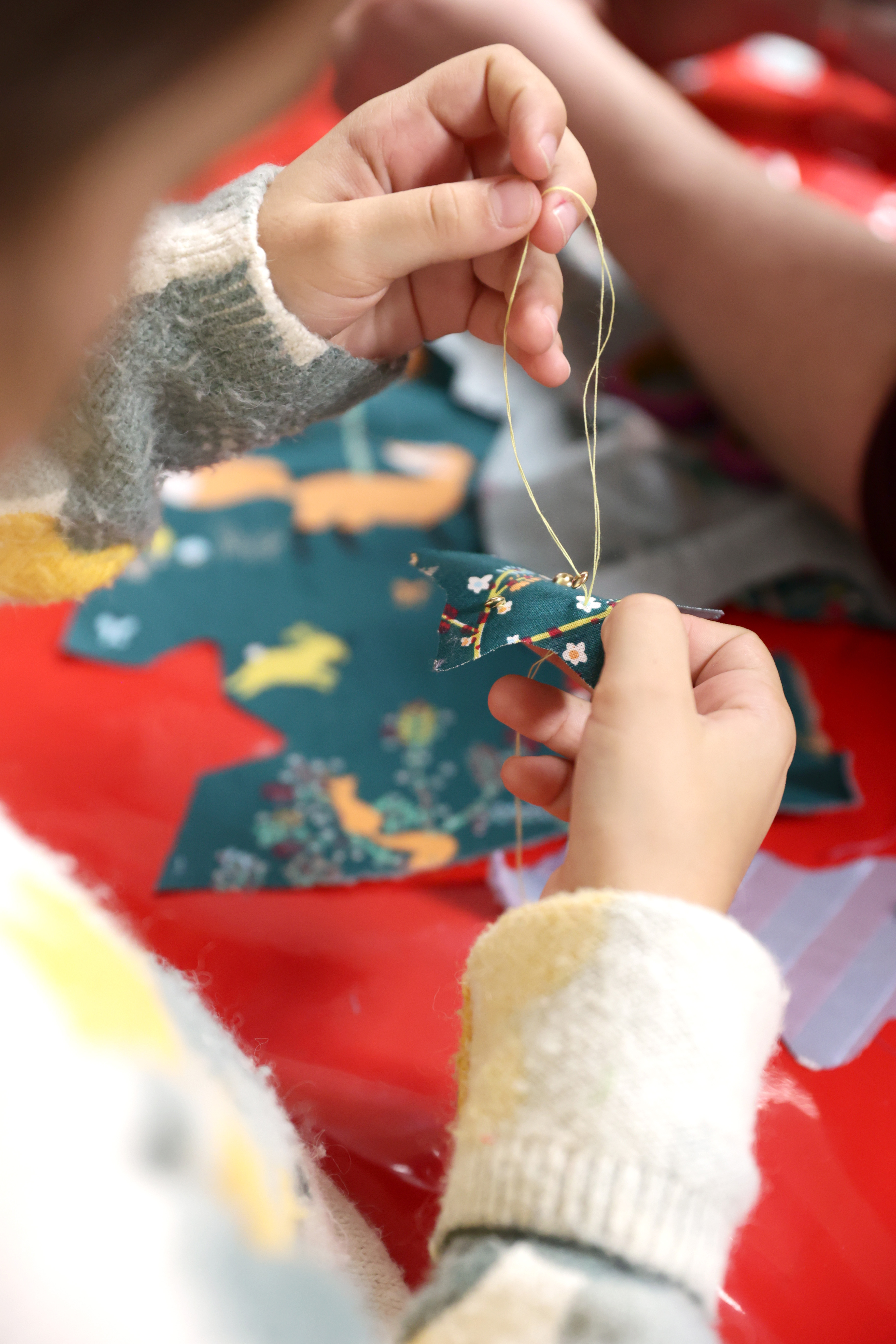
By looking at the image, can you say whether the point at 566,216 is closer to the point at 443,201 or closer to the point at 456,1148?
Answer: the point at 443,201

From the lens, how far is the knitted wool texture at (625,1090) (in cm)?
28

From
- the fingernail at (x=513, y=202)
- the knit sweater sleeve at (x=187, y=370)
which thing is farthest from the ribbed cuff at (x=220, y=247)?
the fingernail at (x=513, y=202)

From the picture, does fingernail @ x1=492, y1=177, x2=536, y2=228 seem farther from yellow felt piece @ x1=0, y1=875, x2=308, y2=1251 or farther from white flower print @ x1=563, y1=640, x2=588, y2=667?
yellow felt piece @ x1=0, y1=875, x2=308, y2=1251

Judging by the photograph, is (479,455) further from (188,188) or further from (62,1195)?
(62,1195)

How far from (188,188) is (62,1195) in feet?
0.93

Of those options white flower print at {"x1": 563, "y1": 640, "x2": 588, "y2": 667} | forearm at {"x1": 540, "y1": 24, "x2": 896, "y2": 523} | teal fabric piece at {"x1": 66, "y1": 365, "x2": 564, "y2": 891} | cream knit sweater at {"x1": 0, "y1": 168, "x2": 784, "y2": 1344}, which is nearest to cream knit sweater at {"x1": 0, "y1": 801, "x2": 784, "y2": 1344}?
cream knit sweater at {"x1": 0, "y1": 168, "x2": 784, "y2": 1344}

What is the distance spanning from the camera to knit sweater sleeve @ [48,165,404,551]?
435 millimetres

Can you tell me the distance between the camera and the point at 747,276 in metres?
0.72

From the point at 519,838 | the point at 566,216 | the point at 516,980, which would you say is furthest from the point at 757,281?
the point at 516,980

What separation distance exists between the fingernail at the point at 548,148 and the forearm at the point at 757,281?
25cm

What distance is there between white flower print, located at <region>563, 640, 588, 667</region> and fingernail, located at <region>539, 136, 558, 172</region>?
198 millimetres

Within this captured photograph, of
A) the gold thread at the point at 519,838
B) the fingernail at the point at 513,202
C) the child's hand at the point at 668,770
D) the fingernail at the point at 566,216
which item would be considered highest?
the fingernail at the point at 513,202

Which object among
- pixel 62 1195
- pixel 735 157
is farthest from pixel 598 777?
pixel 735 157

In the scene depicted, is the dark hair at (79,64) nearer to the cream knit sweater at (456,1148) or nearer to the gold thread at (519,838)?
the cream knit sweater at (456,1148)
